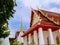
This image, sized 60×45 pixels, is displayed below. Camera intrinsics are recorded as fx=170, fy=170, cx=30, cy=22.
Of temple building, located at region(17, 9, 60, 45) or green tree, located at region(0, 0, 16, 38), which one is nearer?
green tree, located at region(0, 0, 16, 38)

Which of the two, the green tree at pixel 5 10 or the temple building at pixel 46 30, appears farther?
the temple building at pixel 46 30

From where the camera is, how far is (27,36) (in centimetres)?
1992

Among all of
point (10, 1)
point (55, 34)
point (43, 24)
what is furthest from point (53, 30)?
point (10, 1)

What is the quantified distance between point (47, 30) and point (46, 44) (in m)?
1.43

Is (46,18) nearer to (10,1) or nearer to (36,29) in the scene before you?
(36,29)

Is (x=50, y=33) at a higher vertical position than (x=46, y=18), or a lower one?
lower

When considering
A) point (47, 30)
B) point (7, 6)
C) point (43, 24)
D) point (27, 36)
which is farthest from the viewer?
point (27, 36)

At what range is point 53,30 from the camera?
16719 millimetres

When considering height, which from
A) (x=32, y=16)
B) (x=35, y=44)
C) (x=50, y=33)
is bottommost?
(x=35, y=44)

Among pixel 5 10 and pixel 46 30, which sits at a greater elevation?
pixel 5 10

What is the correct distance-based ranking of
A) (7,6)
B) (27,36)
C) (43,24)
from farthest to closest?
1. (27,36)
2. (43,24)
3. (7,6)

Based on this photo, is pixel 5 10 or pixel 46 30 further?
pixel 46 30

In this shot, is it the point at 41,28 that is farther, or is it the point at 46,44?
the point at 46,44

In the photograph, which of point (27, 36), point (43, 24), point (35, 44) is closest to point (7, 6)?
point (43, 24)
